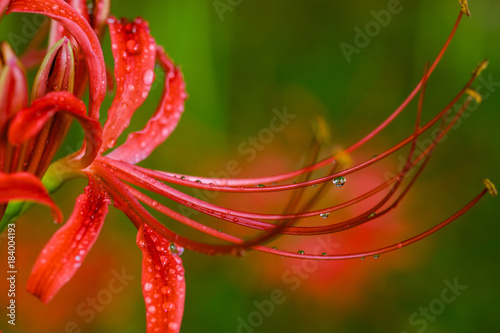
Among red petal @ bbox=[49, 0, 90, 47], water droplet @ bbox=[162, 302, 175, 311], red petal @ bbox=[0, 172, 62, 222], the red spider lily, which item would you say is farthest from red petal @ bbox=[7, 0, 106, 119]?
water droplet @ bbox=[162, 302, 175, 311]

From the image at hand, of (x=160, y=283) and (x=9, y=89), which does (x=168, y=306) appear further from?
(x=9, y=89)

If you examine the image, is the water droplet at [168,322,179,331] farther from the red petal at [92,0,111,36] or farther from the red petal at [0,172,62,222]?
the red petal at [92,0,111,36]

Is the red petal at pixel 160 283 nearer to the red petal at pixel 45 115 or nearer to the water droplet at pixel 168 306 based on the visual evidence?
the water droplet at pixel 168 306

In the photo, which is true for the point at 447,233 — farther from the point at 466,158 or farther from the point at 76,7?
the point at 76,7

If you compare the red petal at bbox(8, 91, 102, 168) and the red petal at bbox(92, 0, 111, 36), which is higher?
the red petal at bbox(92, 0, 111, 36)

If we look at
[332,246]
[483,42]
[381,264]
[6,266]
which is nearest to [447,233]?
[381,264]

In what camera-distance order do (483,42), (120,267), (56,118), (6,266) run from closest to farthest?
(56,118)
(6,266)
(120,267)
(483,42)
